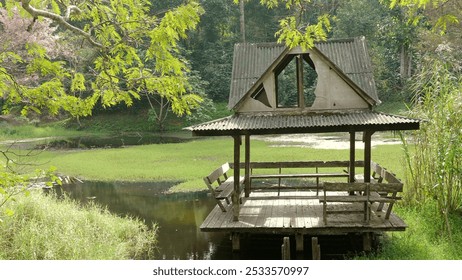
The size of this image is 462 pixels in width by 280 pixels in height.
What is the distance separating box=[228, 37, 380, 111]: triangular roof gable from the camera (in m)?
11.1

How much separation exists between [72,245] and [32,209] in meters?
2.33

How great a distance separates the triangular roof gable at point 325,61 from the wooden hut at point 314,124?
23 millimetres

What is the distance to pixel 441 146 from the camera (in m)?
10.8

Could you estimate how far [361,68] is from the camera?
38.9 feet

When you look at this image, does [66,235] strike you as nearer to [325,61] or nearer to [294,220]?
[294,220]

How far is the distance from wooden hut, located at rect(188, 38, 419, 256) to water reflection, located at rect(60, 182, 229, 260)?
41.6 inches

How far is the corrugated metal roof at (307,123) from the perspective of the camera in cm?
1040

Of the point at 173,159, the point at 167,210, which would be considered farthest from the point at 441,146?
the point at 173,159

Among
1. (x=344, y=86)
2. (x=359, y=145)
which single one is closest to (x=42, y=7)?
(x=344, y=86)

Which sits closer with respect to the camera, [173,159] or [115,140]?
[173,159]

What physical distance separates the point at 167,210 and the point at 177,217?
3.40ft

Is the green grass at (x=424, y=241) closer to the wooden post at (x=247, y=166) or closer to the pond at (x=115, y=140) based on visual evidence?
the wooden post at (x=247, y=166)
